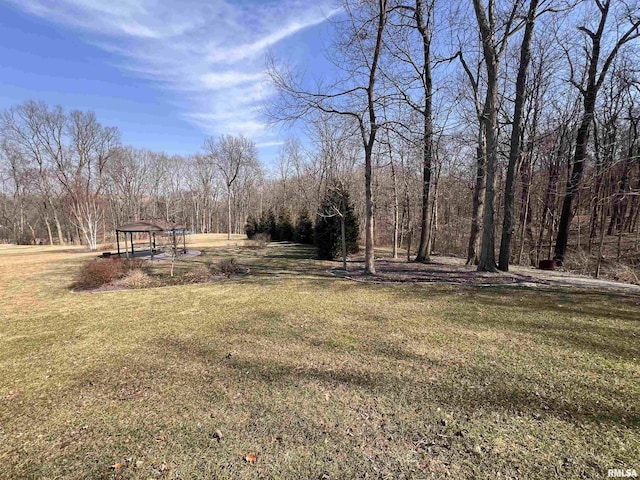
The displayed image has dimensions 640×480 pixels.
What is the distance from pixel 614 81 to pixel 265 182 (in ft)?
122

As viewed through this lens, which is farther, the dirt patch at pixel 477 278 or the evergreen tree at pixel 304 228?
the evergreen tree at pixel 304 228

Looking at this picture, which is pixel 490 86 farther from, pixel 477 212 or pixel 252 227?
pixel 252 227

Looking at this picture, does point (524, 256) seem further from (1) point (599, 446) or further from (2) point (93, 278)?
(2) point (93, 278)

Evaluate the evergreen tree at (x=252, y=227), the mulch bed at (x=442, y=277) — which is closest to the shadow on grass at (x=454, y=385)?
the mulch bed at (x=442, y=277)

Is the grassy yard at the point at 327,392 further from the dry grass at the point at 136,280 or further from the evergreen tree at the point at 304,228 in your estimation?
the evergreen tree at the point at 304,228

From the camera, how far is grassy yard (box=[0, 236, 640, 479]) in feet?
6.73

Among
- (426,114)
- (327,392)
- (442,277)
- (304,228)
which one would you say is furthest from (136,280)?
(304,228)

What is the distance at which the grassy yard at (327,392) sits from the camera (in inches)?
80.8

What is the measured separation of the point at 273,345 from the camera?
406 cm

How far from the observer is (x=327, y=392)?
288 cm

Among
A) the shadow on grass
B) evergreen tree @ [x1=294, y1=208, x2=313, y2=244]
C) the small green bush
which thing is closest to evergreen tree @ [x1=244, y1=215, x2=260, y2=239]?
evergreen tree @ [x1=294, y1=208, x2=313, y2=244]

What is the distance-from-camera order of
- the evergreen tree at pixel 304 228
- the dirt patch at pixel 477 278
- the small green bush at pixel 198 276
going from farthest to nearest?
the evergreen tree at pixel 304 228, the small green bush at pixel 198 276, the dirt patch at pixel 477 278

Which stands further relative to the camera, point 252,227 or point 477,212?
point 252,227

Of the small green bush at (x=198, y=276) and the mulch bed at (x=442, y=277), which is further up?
the mulch bed at (x=442, y=277)
